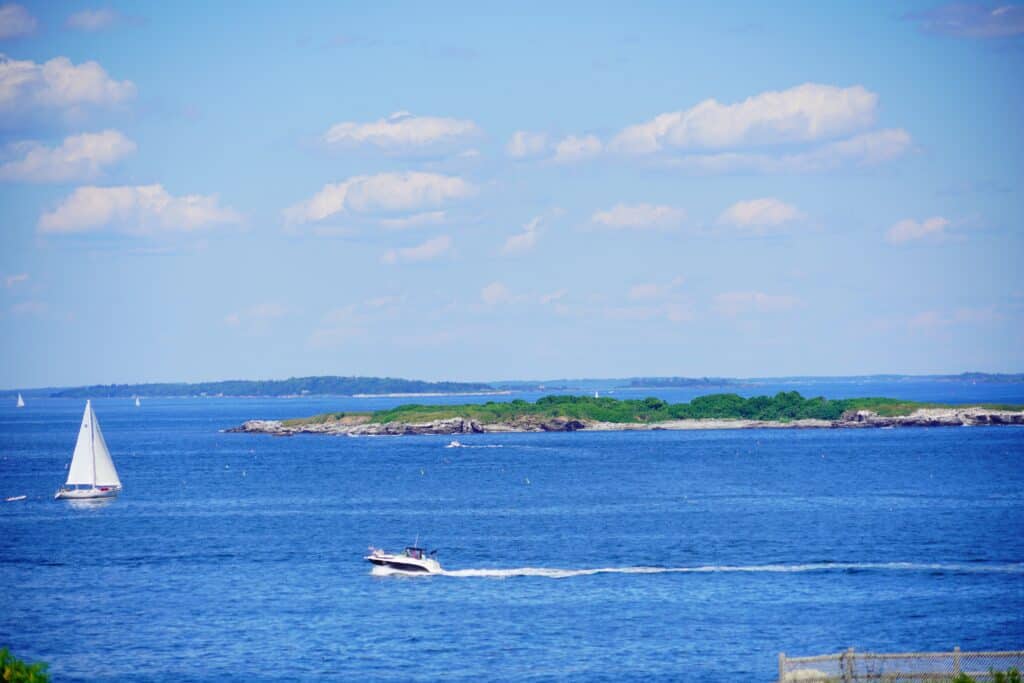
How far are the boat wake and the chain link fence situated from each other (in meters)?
Result: 38.9

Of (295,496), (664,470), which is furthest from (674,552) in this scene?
(664,470)

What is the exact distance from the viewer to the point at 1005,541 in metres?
95.1

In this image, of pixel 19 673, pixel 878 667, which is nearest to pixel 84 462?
pixel 19 673

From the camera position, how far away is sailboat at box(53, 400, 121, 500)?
142m

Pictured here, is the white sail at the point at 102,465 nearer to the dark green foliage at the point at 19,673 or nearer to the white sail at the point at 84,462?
the white sail at the point at 84,462

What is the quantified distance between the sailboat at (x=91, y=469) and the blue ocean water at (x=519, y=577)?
3491 millimetres

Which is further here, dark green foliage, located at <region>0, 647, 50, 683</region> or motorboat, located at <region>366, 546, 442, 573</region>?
motorboat, located at <region>366, 546, 442, 573</region>

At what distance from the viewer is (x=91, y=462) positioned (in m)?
144

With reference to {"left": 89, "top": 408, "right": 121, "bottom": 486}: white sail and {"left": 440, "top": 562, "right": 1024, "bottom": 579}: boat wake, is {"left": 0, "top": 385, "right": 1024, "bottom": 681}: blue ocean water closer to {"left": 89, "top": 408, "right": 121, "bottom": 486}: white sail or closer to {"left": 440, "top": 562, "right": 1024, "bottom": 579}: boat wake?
{"left": 440, "top": 562, "right": 1024, "bottom": 579}: boat wake

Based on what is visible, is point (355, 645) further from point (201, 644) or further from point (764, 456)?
point (764, 456)

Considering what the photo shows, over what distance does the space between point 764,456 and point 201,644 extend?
5105 inches

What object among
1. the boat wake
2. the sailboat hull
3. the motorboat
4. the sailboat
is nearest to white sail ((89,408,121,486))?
the sailboat

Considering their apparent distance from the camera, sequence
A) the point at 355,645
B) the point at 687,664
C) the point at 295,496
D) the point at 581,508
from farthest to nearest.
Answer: the point at 295,496, the point at 581,508, the point at 355,645, the point at 687,664

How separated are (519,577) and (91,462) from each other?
2995 inches
